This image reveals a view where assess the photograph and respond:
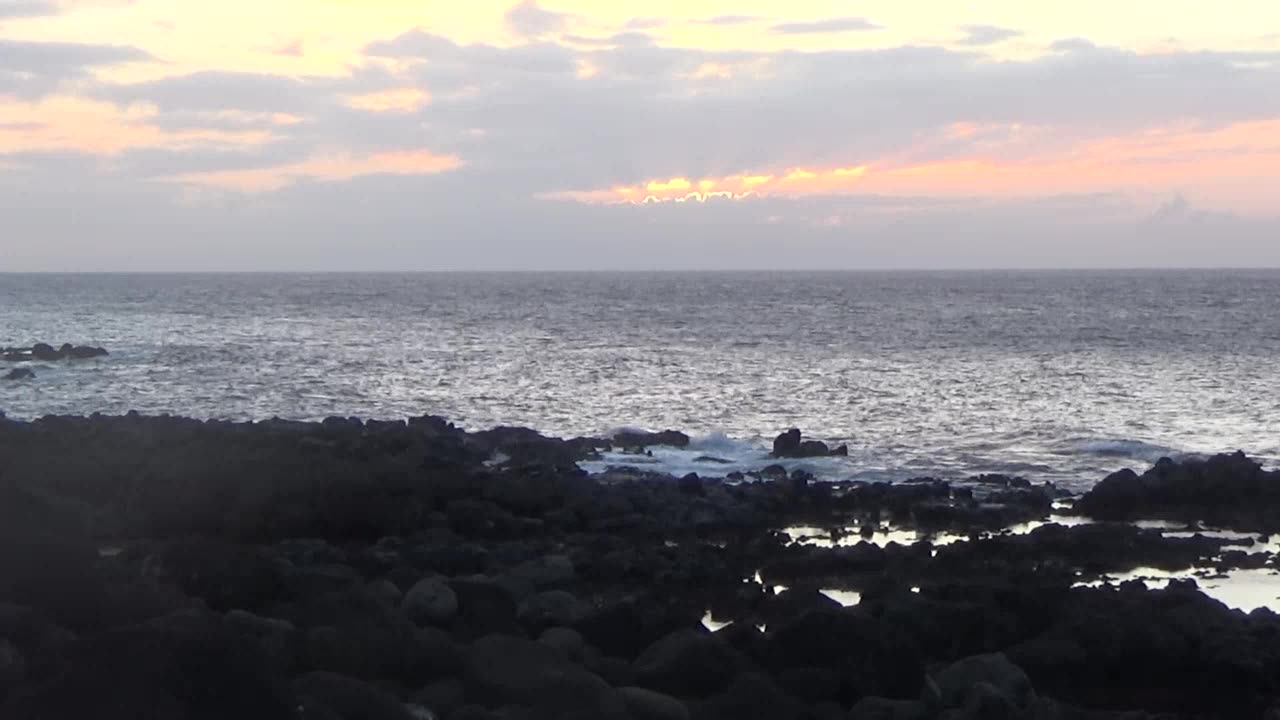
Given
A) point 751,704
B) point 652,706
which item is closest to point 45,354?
point 652,706

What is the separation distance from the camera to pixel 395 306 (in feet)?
369

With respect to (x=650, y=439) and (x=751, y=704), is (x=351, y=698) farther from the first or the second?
(x=650, y=439)

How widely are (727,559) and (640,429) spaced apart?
664 inches

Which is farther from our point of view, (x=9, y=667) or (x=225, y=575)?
(x=225, y=575)

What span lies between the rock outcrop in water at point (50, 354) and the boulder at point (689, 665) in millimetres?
46339

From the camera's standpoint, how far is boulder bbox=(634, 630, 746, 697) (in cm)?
1116

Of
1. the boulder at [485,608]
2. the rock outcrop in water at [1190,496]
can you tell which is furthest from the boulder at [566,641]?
the rock outcrop in water at [1190,496]

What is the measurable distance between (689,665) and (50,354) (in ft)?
158

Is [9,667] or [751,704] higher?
[9,667]

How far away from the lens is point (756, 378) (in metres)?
47.8

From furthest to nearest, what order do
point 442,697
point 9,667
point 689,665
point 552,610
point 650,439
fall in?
point 650,439
point 552,610
point 689,665
point 442,697
point 9,667

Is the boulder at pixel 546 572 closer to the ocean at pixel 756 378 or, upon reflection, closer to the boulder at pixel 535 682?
the boulder at pixel 535 682

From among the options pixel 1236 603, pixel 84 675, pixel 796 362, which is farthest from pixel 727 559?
pixel 796 362

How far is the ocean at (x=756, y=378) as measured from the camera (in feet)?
106
